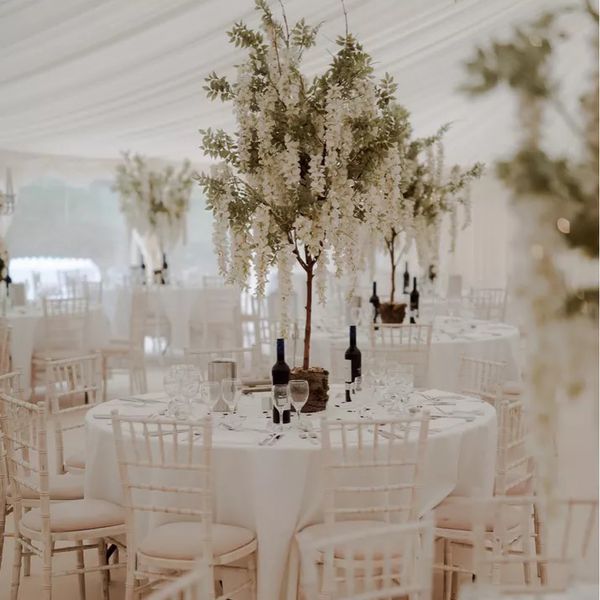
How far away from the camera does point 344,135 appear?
3.86 metres

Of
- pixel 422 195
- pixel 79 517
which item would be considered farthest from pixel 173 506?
pixel 422 195

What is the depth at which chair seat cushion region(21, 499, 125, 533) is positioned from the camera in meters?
3.59

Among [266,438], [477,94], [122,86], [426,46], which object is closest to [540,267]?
[477,94]

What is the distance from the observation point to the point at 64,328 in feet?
28.6

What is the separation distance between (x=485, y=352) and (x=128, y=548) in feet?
12.7

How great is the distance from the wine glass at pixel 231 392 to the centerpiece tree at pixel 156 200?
733 cm

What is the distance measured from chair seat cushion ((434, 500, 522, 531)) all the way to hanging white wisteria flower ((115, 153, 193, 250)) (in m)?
8.06

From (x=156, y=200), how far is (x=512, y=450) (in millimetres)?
8141

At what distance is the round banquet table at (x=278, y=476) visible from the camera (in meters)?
3.38

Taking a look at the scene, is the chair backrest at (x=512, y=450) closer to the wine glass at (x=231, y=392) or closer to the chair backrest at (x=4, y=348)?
the wine glass at (x=231, y=392)

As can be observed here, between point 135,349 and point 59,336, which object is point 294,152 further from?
point 59,336

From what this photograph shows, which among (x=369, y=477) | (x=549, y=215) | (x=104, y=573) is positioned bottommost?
(x=104, y=573)

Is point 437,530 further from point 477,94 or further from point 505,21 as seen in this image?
point 505,21

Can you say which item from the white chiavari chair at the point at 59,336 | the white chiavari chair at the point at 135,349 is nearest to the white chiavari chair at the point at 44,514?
the white chiavari chair at the point at 135,349
